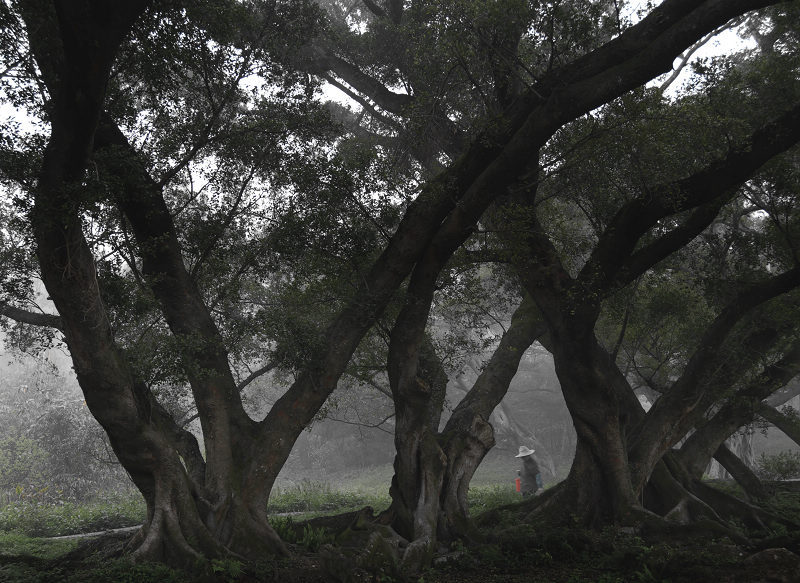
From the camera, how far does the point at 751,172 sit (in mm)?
9680

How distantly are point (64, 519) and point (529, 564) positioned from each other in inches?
501

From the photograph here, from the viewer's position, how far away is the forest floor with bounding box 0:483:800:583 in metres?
7.04

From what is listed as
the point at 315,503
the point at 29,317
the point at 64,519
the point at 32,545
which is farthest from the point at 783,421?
the point at 64,519

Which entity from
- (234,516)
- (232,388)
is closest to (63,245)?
(232,388)

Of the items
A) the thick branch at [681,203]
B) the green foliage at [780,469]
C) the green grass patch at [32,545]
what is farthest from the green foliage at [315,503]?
the green foliage at [780,469]

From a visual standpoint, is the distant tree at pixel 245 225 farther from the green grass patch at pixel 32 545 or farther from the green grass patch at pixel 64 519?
the green grass patch at pixel 64 519

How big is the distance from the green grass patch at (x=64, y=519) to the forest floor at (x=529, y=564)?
6043 millimetres

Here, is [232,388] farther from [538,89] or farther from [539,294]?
[538,89]

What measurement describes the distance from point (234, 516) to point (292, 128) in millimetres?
6522

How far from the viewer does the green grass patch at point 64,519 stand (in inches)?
586

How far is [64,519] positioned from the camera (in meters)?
15.7

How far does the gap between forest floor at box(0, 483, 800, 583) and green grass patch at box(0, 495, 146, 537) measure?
19.8 ft

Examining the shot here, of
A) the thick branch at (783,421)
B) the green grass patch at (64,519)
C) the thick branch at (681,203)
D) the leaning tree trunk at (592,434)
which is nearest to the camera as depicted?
the thick branch at (681,203)

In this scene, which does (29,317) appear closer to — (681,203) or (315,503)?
(681,203)
